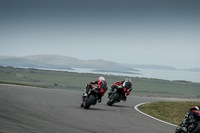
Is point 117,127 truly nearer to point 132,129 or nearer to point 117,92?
point 132,129

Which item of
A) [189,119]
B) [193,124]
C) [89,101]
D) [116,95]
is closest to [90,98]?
[89,101]

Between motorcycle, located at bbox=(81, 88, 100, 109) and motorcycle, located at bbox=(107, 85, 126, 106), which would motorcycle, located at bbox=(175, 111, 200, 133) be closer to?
motorcycle, located at bbox=(81, 88, 100, 109)

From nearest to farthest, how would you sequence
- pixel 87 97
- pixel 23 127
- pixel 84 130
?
1. pixel 23 127
2. pixel 84 130
3. pixel 87 97

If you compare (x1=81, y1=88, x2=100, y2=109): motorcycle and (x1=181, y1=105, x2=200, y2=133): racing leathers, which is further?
(x1=81, y1=88, x2=100, y2=109): motorcycle

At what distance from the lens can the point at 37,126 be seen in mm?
8562

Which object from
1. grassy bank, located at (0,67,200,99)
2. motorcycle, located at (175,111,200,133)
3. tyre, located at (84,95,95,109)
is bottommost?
grassy bank, located at (0,67,200,99)

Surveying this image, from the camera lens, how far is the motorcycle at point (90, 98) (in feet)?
48.7

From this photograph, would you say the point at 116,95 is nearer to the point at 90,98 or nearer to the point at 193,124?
the point at 90,98

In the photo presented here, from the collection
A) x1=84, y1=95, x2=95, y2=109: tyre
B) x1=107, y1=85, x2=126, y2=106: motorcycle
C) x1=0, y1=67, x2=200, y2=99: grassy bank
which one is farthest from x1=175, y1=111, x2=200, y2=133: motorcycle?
x1=0, y1=67, x2=200, y2=99: grassy bank

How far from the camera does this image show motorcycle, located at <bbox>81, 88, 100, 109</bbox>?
14.8 m

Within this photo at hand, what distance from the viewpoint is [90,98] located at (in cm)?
1487

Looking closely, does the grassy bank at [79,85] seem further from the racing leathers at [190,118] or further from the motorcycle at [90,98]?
the racing leathers at [190,118]

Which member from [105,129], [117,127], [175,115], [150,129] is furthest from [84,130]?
[175,115]

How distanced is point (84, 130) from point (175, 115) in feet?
28.7
